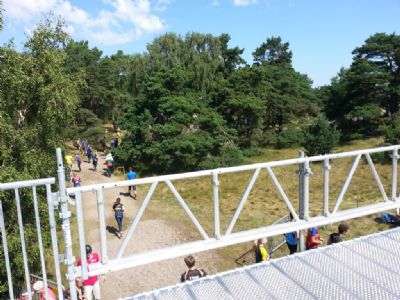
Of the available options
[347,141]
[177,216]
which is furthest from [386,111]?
[177,216]

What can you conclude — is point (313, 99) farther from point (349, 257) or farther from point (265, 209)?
point (349, 257)

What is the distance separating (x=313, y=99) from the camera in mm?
50000

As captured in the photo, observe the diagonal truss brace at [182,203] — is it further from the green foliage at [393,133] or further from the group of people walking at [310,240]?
the green foliage at [393,133]

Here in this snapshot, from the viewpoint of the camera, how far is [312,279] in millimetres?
4043

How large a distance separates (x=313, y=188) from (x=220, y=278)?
19764 millimetres

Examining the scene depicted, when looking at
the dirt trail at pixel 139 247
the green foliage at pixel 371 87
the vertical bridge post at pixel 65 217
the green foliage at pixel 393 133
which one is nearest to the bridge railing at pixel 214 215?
the vertical bridge post at pixel 65 217

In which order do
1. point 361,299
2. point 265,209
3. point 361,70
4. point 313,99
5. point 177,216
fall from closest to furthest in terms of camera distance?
point 361,299 < point 177,216 < point 265,209 < point 361,70 < point 313,99

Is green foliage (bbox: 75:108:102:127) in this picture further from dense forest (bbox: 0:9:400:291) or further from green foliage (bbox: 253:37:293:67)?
green foliage (bbox: 253:37:293:67)

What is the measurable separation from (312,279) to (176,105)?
74.6 ft

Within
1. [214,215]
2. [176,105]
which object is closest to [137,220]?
[214,215]

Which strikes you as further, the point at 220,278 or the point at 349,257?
the point at 349,257

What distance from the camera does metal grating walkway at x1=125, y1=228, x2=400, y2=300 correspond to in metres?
3.79

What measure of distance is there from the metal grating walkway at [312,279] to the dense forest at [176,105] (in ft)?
21.6

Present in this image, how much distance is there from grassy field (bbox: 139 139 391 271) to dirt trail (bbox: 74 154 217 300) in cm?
56
